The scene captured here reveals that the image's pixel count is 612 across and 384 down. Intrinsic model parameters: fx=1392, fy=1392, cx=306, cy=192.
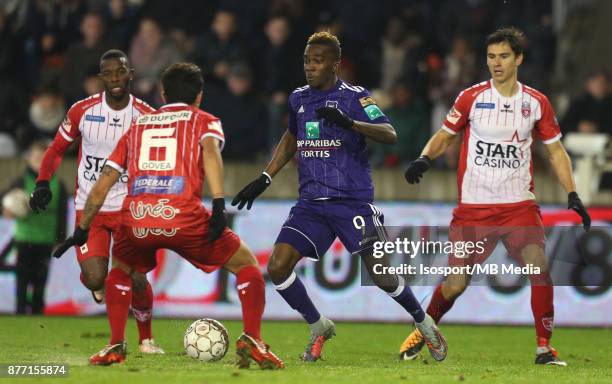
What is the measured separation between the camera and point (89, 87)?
16.2m

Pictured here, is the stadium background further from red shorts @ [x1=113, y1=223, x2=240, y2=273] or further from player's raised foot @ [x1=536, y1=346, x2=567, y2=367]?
red shorts @ [x1=113, y1=223, x2=240, y2=273]

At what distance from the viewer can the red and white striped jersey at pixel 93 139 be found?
1063 cm

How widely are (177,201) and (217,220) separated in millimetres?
279

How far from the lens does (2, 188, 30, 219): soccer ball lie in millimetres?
15070

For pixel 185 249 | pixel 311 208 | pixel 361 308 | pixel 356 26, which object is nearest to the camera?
pixel 185 249

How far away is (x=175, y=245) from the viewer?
887 centimetres

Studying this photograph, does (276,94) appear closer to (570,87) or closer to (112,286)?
(570,87)

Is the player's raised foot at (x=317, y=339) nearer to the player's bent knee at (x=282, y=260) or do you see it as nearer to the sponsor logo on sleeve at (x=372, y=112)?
the player's bent knee at (x=282, y=260)

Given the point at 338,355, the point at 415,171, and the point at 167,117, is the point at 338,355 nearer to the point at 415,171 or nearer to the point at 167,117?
the point at 415,171

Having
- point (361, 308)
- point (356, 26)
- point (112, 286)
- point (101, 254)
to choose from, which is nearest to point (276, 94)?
point (356, 26)

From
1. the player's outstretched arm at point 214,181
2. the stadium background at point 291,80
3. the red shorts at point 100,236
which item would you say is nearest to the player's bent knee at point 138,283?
the red shorts at point 100,236

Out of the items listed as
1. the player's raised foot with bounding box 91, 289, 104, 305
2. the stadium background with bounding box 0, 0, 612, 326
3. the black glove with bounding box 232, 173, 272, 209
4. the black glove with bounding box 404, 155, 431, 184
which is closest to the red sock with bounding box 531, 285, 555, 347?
the black glove with bounding box 404, 155, 431, 184

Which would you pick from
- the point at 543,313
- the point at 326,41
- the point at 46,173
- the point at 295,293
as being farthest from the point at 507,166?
the point at 46,173

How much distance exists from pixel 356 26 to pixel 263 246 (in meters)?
4.08
